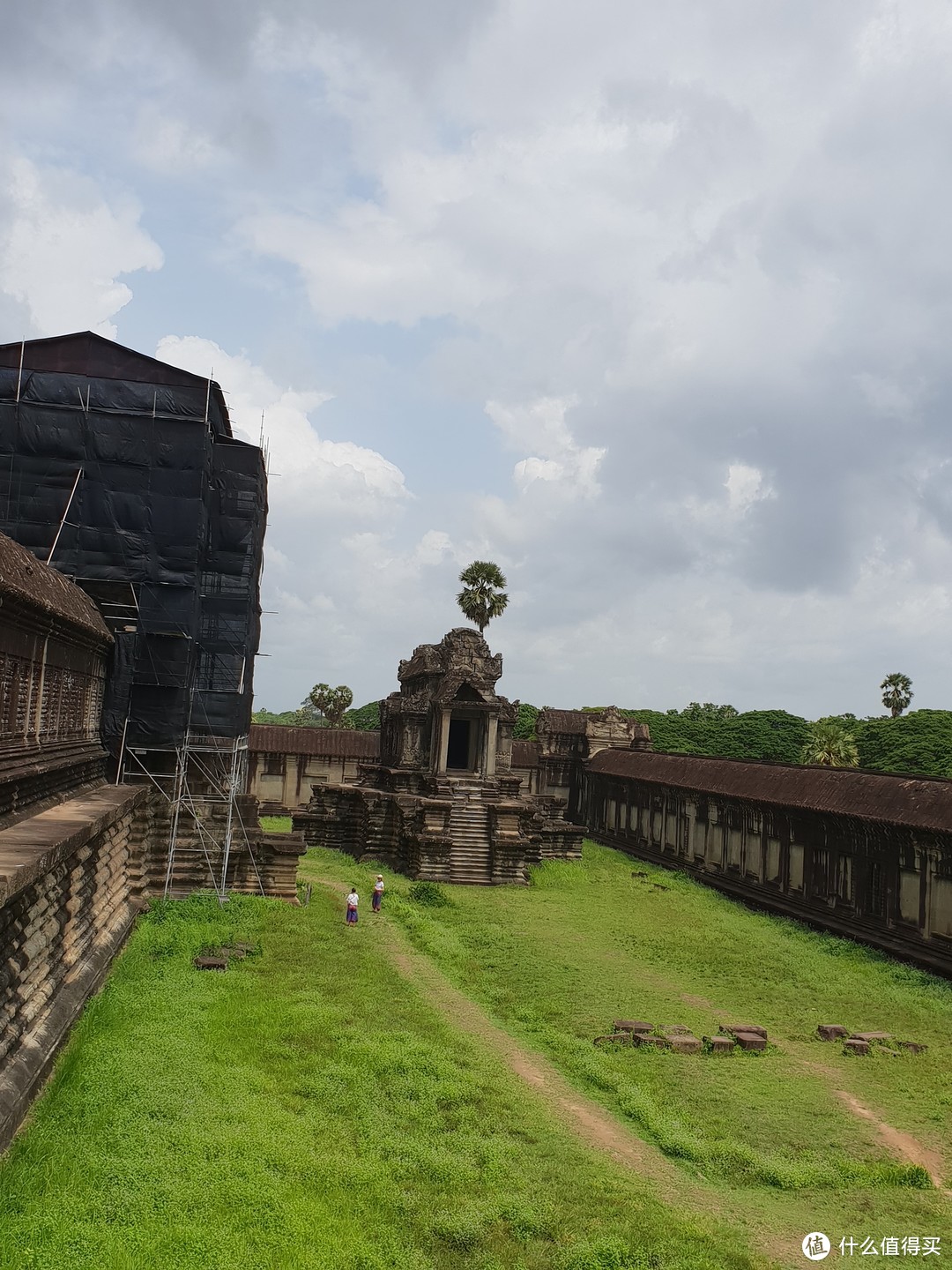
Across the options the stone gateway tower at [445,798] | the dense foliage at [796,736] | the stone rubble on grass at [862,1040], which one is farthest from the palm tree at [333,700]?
the stone rubble on grass at [862,1040]

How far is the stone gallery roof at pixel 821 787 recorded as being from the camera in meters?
22.0

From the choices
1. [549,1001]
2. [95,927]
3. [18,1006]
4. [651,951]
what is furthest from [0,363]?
[651,951]

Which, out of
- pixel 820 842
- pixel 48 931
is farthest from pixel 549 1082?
pixel 820 842

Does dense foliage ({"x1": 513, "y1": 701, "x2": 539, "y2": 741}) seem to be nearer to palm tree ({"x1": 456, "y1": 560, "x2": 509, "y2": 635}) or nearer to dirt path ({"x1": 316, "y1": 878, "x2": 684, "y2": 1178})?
palm tree ({"x1": 456, "y1": 560, "x2": 509, "y2": 635})

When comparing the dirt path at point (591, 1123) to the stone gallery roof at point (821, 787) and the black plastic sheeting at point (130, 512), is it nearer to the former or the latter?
the black plastic sheeting at point (130, 512)

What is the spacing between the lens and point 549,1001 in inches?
632

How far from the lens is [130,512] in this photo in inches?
886

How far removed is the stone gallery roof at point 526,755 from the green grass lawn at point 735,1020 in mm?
23155

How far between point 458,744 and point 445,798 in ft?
39.9

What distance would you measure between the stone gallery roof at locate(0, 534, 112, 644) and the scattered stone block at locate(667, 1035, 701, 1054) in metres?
11.8

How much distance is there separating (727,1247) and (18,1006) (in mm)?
7912

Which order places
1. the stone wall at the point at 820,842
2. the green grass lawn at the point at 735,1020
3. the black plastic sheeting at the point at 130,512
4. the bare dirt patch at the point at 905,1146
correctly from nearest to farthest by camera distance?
the green grass lawn at the point at 735,1020 < the bare dirt patch at the point at 905,1146 < the stone wall at the point at 820,842 < the black plastic sheeting at the point at 130,512

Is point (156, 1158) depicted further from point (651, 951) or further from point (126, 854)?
point (651, 951)

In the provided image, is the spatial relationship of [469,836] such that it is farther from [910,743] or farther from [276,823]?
[910,743]
